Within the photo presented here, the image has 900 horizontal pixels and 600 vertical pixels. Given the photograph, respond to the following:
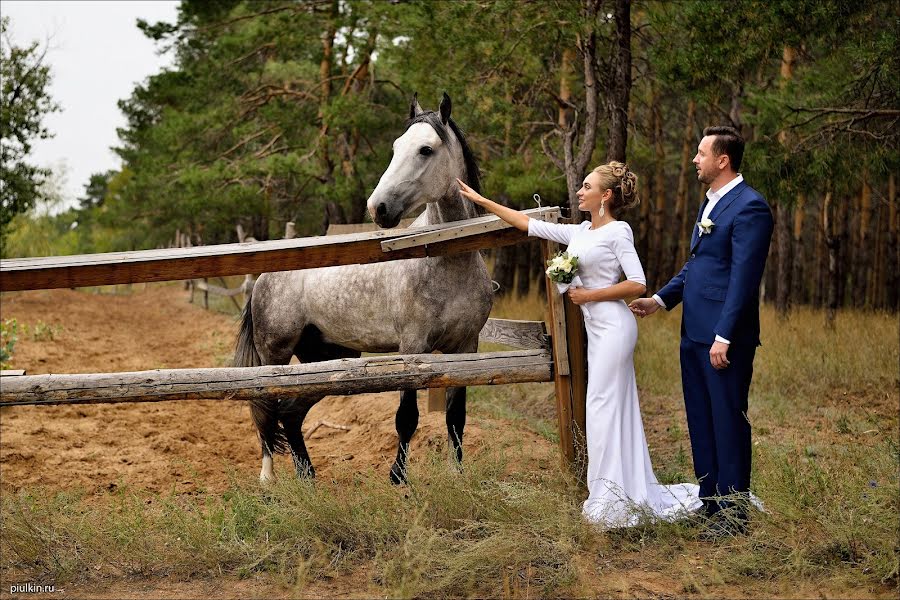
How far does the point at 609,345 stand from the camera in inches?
169

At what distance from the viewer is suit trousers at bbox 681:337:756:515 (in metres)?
4.14

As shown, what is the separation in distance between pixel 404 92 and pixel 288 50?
3.25 meters

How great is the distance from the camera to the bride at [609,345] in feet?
14.0

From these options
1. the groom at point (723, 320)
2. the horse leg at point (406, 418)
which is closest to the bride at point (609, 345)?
the groom at point (723, 320)

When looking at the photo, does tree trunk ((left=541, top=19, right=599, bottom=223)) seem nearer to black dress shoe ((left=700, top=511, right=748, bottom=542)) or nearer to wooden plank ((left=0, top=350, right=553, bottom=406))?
wooden plank ((left=0, top=350, right=553, bottom=406))

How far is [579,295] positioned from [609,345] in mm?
311

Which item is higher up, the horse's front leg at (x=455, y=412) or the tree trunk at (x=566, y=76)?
the tree trunk at (x=566, y=76)

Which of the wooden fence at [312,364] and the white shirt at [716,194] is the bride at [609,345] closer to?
the wooden fence at [312,364]

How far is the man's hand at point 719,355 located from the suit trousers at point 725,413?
11cm

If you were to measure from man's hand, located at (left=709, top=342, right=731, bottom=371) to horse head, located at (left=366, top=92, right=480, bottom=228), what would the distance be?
1.77 m

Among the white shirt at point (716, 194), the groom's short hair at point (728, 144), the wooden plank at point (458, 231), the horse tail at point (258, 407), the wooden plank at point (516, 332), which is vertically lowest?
the horse tail at point (258, 407)

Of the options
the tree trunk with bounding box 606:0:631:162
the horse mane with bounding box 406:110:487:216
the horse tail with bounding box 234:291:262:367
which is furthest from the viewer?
the tree trunk with bounding box 606:0:631:162

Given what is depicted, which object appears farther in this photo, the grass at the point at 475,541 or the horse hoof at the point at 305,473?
the horse hoof at the point at 305,473

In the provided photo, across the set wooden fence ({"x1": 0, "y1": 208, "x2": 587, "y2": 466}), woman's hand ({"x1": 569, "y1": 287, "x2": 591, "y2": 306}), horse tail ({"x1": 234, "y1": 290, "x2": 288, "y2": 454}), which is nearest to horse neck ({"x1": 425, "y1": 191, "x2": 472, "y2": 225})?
wooden fence ({"x1": 0, "y1": 208, "x2": 587, "y2": 466})
